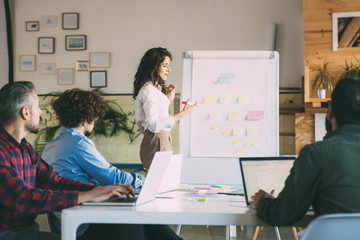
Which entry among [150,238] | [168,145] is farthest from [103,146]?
[150,238]

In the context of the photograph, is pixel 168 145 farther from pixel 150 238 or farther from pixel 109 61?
pixel 109 61

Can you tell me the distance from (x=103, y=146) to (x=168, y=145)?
7.96 feet

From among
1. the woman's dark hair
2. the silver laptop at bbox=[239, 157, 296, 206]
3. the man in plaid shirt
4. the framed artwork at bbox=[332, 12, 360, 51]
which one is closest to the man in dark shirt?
the silver laptop at bbox=[239, 157, 296, 206]

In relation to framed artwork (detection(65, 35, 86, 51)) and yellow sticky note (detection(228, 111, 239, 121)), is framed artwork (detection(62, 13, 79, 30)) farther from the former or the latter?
yellow sticky note (detection(228, 111, 239, 121))

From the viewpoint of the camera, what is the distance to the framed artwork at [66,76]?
5.87m

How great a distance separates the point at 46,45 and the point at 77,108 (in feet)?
13.1

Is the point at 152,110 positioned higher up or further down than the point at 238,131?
higher up

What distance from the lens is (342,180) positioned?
1.28 metres

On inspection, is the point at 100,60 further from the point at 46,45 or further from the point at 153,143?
the point at 153,143

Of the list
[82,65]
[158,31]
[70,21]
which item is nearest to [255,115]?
[158,31]

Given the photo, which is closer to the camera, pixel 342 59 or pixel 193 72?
pixel 193 72

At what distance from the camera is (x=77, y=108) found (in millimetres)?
2256

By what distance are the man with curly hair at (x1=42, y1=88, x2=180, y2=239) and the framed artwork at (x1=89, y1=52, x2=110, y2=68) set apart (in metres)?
3.54

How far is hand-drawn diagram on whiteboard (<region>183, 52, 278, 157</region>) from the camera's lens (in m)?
3.03
